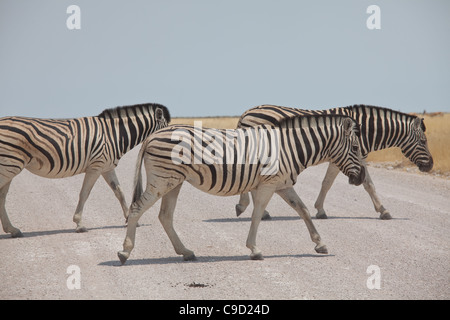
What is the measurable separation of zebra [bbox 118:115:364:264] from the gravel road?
49cm

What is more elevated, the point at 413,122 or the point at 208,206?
the point at 413,122

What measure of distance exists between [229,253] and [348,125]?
2530 mm

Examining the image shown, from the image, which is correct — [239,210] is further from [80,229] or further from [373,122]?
[373,122]

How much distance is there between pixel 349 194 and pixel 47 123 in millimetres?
7140

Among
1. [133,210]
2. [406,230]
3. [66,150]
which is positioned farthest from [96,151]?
[406,230]

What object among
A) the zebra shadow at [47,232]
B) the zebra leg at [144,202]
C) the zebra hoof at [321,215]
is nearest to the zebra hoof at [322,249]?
the zebra leg at [144,202]

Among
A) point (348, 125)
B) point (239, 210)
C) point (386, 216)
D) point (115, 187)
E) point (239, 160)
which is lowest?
point (386, 216)

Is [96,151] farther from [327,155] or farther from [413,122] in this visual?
[413,122]

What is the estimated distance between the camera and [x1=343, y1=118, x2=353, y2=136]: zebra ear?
32.8ft

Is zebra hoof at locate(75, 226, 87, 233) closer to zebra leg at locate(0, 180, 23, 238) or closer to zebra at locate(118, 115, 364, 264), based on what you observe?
zebra leg at locate(0, 180, 23, 238)

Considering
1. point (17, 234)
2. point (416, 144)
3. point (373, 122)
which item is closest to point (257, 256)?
point (17, 234)

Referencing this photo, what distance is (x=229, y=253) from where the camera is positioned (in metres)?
9.70

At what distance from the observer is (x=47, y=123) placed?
11617 millimetres

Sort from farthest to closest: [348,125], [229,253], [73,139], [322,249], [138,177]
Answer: [73,139] < [348,125] < [229,253] < [322,249] < [138,177]
